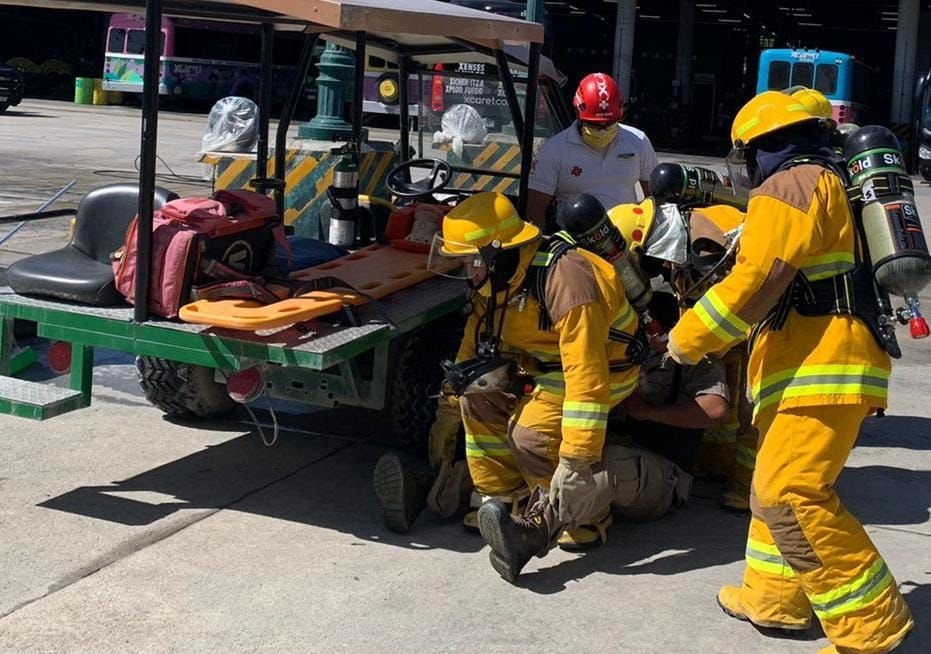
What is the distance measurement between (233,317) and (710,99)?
38125 mm

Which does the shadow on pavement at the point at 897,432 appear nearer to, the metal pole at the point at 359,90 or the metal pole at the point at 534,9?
the metal pole at the point at 359,90

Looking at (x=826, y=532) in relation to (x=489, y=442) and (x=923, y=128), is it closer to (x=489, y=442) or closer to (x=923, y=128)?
(x=489, y=442)

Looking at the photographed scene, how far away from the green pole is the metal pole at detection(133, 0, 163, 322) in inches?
214

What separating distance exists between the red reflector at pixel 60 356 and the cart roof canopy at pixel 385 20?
1411 millimetres

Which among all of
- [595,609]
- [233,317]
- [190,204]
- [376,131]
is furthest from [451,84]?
[376,131]

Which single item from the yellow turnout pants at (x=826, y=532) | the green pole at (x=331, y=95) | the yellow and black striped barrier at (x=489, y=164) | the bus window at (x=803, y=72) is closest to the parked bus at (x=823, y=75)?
the bus window at (x=803, y=72)

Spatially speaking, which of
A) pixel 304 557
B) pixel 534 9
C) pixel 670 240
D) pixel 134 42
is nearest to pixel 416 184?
pixel 670 240

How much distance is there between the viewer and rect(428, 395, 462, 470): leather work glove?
5043 millimetres

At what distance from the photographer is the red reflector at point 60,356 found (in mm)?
4965

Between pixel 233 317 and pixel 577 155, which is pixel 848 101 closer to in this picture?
pixel 577 155

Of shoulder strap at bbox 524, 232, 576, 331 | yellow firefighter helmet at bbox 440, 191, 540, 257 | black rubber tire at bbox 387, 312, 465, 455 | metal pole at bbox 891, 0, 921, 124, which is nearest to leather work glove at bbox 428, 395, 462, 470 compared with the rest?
black rubber tire at bbox 387, 312, 465, 455

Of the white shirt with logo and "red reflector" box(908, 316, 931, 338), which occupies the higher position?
the white shirt with logo

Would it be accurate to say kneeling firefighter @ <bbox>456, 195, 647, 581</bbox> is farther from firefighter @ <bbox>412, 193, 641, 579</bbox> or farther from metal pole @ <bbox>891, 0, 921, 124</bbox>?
metal pole @ <bbox>891, 0, 921, 124</bbox>

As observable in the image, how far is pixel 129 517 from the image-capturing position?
4.80m
